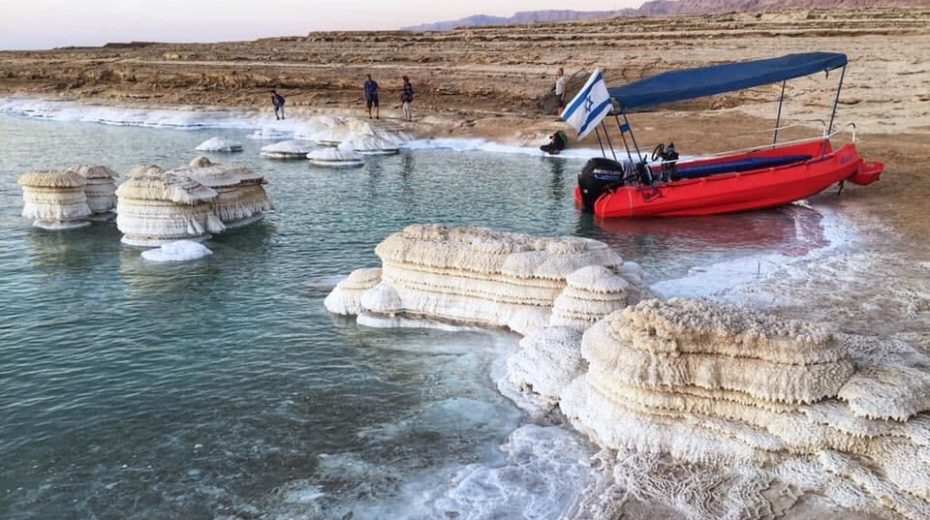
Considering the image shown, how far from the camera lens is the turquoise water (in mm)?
7598

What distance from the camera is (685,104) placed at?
127 ft

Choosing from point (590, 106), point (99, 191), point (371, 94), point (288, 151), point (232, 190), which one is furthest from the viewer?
point (371, 94)

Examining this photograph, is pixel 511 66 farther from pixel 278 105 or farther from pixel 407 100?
pixel 278 105

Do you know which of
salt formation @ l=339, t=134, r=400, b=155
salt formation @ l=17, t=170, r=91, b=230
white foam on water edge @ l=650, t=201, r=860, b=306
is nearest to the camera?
white foam on water edge @ l=650, t=201, r=860, b=306

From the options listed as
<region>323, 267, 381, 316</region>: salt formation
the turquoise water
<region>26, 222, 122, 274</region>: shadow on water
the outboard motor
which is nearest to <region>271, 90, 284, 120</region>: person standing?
the turquoise water

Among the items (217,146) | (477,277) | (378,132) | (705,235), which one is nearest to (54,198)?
(477,277)

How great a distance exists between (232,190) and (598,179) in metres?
9.32

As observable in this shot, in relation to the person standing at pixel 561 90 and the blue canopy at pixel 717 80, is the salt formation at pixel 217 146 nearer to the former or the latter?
the person standing at pixel 561 90

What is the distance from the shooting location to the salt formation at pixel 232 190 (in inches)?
726

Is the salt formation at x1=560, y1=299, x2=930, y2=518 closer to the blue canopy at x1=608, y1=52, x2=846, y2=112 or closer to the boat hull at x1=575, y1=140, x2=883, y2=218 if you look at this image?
the boat hull at x1=575, y1=140, x2=883, y2=218

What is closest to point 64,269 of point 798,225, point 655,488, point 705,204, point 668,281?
point 668,281

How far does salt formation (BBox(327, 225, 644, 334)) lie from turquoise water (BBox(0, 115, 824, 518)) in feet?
1.91

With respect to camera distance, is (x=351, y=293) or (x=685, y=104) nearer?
(x=351, y=293)

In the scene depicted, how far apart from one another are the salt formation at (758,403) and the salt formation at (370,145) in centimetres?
A: 2482
